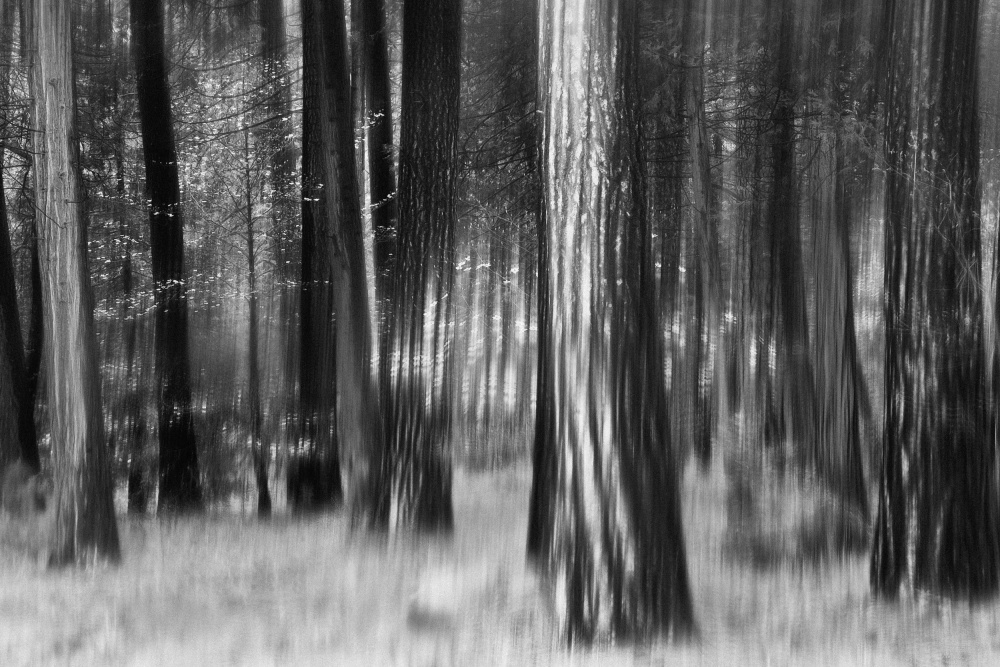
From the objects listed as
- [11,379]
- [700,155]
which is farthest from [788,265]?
[11,379]

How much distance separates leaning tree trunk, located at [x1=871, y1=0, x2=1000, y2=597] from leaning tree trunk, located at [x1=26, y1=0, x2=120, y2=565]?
6790 millimetres

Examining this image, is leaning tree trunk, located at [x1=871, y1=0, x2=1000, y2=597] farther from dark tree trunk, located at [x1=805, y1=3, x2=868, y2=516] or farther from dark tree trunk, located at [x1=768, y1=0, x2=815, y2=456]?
dark tree trunk, located at [x1=768, y1=0, x2=815, y2=456]

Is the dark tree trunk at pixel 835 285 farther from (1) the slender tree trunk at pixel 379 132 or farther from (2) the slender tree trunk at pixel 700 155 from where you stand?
(1) the slender tree trunk at pixel 379 132

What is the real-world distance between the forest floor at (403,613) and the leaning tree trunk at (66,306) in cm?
57

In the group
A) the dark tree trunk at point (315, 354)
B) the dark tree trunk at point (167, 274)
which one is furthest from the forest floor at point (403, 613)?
the dark tree trunk at point (167, 274)

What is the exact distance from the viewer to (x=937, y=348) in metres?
7.15

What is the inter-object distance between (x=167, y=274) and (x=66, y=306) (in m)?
4.05

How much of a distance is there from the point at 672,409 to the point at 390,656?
11.3m

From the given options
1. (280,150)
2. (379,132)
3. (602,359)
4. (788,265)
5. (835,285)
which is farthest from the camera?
(280,150)

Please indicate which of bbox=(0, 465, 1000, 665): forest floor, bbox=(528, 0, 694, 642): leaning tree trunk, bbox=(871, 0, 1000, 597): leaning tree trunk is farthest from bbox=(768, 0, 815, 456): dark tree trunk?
bbox=(528, 0, 694, 642): leaning tree trunk

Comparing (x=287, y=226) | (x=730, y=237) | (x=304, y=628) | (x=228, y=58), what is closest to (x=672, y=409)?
(x=730, y=237)

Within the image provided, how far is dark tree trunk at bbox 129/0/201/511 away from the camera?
513 inches

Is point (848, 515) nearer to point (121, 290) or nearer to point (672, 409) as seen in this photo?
point (672, 409)

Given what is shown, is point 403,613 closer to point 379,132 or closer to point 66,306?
point 66,306
